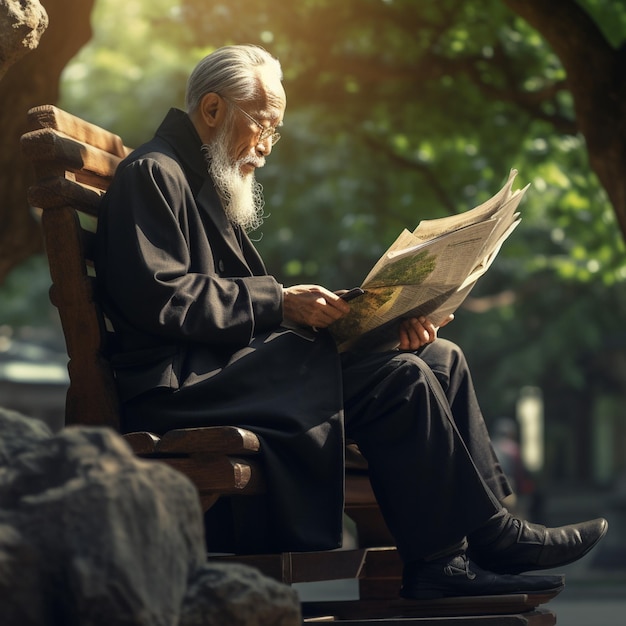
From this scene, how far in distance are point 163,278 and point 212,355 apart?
24cm

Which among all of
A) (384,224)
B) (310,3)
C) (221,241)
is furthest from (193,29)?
(221,241)

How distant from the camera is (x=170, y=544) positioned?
2.38 metres

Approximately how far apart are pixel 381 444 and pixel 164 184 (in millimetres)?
879

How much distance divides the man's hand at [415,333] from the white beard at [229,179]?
0.58 m

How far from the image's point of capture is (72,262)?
3.61 metres

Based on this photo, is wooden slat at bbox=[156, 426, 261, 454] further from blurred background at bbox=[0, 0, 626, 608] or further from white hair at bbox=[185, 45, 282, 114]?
blurred background at bbox=[0, 0, 626, 608]

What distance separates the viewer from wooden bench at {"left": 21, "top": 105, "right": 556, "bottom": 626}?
3.33 m

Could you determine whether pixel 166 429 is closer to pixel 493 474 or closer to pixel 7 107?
pixel 493 474

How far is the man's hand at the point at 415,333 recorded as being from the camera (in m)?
3.79

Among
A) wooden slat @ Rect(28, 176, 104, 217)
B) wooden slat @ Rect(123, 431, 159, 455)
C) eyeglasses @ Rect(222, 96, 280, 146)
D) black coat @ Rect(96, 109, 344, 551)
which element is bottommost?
wooden slat @ Rect(123, 431, 159, 455)

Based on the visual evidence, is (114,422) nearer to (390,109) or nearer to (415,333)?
(415,333)

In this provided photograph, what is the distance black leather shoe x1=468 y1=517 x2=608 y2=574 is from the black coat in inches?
16.4

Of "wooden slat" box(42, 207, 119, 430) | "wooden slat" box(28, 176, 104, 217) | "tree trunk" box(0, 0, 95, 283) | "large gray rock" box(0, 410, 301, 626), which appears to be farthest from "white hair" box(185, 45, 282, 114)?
"tree trunk" box(0, 0, 95, 283)

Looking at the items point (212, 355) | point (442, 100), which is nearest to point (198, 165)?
point (212, 355)
